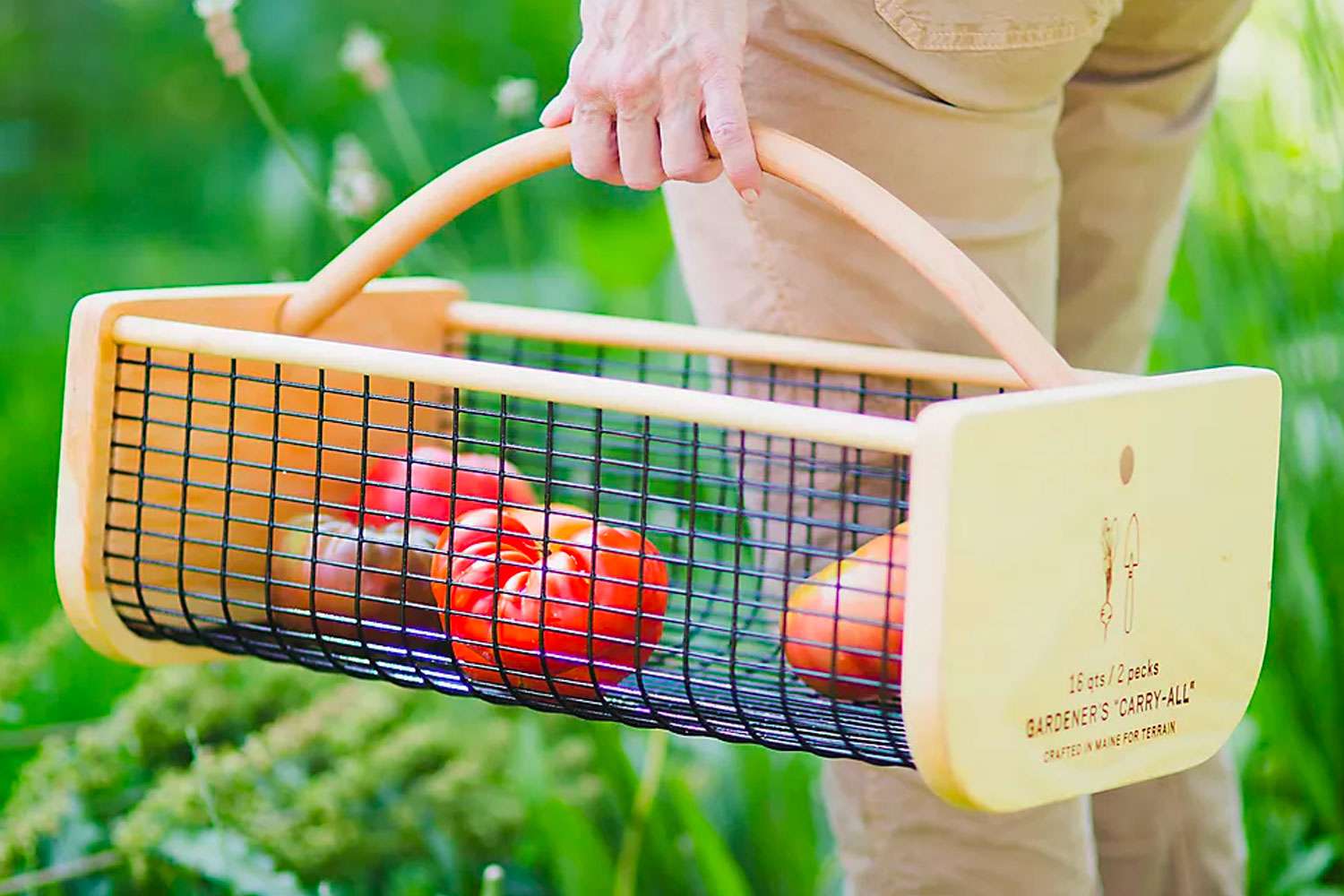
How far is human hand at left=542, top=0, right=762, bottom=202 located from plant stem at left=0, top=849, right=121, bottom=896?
2.63 feet

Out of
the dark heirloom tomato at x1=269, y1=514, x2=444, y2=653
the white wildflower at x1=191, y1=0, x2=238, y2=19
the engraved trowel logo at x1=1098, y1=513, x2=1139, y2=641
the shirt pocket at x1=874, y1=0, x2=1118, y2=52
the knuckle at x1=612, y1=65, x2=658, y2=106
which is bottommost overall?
the dark heirloom tomato at x1=269, y1=514, x2=444, y2=653

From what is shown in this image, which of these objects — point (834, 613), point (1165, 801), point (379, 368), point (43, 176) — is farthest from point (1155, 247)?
point (43, 176)

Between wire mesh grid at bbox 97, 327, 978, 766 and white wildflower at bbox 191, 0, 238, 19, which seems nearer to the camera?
wire mesh grid at bbox 97, 327, 978, 766

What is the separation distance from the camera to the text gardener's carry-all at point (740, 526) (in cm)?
79

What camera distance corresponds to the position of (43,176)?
12.1ft

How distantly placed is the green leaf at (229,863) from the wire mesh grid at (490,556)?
0.93 ft

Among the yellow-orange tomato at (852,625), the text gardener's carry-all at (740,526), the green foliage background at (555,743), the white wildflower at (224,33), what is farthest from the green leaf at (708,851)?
the white wildflower at (224,33)

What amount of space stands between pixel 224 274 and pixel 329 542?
206cm

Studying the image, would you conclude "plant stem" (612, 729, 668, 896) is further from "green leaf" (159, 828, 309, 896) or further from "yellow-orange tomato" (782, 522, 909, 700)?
"yellow-orange tomato" (782, 522, 909, 700)

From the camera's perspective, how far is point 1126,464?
0.83 meters

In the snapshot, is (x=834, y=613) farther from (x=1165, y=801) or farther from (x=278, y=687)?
(x=278, y=687)

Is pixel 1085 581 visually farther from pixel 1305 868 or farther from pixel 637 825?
pixel 1305 868

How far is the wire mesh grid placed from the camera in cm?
92

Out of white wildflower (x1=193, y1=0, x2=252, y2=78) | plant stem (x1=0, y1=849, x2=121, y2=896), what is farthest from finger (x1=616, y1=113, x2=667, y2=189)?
plant stem (x1=0, y1=849, x2=121, y2=896)
